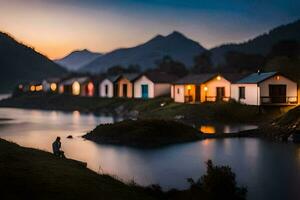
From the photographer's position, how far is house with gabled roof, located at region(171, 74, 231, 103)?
6569 centimetres

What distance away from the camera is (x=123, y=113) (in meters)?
77.2

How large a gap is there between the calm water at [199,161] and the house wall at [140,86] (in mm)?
39230

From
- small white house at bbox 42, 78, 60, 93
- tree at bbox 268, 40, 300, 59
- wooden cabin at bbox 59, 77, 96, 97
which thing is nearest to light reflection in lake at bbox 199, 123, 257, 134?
wooden cabin at bbox 59, 77, 96, 97

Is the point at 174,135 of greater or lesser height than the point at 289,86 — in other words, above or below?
below

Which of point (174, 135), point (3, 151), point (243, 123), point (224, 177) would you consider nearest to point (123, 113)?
point (243, 123)

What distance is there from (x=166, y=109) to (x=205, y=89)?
6757mm

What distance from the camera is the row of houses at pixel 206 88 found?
185 ft

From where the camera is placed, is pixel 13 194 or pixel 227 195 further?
pixel 227 195

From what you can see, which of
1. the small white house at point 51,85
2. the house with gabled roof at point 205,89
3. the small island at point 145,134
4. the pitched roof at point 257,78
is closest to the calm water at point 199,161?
the small island at point 145,134

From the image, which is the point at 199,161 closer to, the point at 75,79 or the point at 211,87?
the point at 211,87

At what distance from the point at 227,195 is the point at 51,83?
11461 cm

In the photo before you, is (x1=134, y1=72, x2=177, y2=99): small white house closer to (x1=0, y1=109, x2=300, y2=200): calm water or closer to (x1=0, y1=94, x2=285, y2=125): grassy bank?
(x1=0, y1=94, x2=285, y2=125): grassy bank

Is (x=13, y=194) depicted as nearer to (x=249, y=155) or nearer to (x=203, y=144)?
(x=249, y=155)

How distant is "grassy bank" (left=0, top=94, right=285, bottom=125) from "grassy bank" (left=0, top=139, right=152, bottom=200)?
121ft
